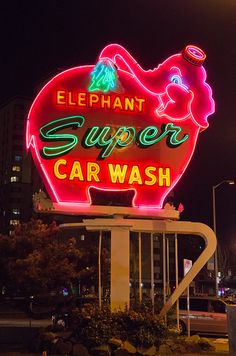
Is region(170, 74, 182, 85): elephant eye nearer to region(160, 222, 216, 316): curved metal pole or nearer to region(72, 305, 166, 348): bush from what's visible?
region(160, 222, 216, 316): curved metal pole

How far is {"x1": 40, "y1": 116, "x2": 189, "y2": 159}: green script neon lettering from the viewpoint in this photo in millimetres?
14828

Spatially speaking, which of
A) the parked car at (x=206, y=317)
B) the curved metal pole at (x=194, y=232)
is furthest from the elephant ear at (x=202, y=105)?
the parked car at (x=206, y=317)

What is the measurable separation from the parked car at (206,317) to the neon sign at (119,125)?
22.1 feet

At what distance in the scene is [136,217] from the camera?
1620 cm

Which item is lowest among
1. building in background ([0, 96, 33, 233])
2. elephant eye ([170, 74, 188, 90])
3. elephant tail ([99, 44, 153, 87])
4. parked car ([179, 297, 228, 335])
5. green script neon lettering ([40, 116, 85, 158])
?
parked car ([179, 297, 228, 335])

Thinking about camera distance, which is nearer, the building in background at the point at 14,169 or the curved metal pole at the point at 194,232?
the curved metal pole at the point at 194,232

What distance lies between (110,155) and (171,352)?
539 centimetres

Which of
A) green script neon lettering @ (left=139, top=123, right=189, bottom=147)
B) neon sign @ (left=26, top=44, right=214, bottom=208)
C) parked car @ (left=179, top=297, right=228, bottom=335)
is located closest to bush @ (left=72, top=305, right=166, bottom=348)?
neon sign @ (left=26, top=44, right=214, bottom=208)

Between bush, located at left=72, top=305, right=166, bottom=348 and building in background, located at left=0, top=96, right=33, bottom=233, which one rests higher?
building in background, located at left=0, top=96, right=33, bottom=233

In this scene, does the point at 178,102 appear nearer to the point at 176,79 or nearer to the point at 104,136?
the point at 176,79

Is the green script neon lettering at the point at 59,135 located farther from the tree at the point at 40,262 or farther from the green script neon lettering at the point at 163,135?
the tree at the point at 40,262

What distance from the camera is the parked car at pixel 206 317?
1992cm

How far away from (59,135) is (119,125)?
1757 millimetres

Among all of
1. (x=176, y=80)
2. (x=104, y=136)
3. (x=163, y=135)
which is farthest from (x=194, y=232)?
(x=176, y=80)
